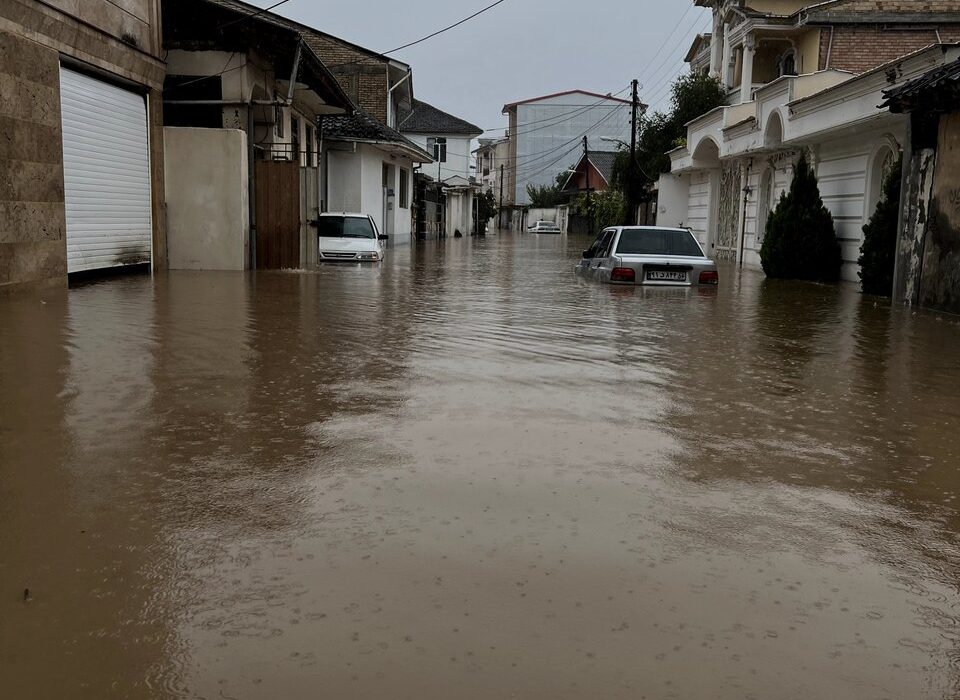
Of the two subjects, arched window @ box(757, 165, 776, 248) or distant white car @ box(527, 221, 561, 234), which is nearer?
arched window @ box(757, 165, 776, 248)

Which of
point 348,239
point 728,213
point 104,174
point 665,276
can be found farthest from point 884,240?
point 728,213

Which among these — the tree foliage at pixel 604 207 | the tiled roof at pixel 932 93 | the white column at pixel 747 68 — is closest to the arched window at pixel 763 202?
the white column at pixel 747 68

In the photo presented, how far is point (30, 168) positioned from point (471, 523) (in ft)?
35.9

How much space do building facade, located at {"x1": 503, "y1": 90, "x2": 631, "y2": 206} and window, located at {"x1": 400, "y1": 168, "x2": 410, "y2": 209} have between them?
56158 mm

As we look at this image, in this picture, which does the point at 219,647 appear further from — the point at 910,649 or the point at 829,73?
the point at 829,73

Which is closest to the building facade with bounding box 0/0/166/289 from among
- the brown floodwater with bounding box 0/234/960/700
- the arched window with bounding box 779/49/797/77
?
the brown floodwater with bounding box 0/234/960/700

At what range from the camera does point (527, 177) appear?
337 feet

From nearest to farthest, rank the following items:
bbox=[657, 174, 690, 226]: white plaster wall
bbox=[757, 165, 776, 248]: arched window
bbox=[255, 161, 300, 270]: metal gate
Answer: bbox=[255, 161, 300, 270]: metal gate
bbox=[757, 165, 776, 248]: arched window
bbox=[657, 174, 690, 226]: white plaster wall

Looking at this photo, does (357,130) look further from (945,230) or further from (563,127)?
(563,127)

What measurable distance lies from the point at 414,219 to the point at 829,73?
95.8 feet

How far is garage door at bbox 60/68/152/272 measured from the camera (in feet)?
48.1

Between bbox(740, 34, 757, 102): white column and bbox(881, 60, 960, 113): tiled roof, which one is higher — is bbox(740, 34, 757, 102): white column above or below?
above

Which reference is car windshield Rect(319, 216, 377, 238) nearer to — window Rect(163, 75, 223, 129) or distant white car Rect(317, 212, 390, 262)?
distant white car Rect(317, 212, 390, 262)

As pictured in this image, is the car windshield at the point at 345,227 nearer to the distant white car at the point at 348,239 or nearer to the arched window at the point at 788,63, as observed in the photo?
the distant white car at the point at 348,239
